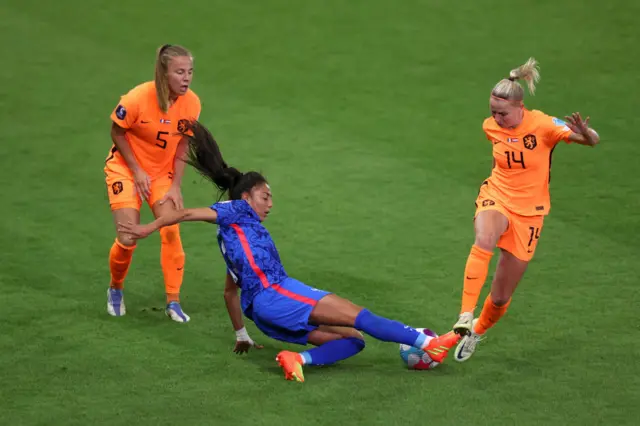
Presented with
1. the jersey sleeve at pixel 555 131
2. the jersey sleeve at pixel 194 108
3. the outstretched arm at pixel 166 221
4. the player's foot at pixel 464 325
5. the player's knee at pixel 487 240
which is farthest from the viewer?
the jersey sleeve at pixel 194 108

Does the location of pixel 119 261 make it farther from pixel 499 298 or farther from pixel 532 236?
pixel 532 236

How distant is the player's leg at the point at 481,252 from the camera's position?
710cm

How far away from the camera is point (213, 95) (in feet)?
41.4

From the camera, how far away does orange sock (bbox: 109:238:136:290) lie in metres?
8.02

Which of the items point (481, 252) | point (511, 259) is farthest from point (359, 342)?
point (511, 259)

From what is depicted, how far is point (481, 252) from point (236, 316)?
1632 mm

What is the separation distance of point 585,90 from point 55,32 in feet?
20.7

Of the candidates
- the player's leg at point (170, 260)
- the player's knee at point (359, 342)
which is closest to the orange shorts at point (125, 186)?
the player's leg at point (170, 260)

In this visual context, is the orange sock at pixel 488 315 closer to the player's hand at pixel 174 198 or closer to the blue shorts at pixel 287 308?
the blue shorts at pixel 287 308

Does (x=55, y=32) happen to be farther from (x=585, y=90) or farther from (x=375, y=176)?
(x=585, y=90)

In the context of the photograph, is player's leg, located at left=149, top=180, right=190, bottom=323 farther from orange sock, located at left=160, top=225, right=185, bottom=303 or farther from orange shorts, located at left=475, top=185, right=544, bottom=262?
orange shorts, located at left=475, top=185, right=544, bottom=262

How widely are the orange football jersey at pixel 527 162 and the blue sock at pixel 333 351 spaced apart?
1355 millimetres

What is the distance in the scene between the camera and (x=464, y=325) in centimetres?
680

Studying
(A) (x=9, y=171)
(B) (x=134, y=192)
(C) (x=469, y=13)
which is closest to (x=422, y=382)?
(B) (x=134, y=192)
